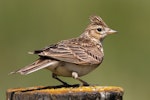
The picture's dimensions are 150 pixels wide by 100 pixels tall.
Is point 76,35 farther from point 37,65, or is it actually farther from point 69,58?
point 37,65

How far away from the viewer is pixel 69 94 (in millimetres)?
7090

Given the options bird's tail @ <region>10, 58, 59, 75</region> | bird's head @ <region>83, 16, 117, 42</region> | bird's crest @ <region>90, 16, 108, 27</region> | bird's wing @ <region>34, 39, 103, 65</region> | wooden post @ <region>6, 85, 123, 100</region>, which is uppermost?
bird's crest @ <region>90, 16, 108, 27</region>

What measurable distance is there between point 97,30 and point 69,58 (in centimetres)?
166

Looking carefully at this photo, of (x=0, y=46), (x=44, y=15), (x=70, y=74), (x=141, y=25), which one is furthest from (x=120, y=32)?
(x=70, y=74)

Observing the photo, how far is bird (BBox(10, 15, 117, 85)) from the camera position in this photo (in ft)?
28.1

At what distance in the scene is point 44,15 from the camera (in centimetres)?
1706

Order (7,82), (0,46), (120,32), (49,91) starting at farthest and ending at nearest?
(120,32), (0,46), (7,82), (49,91)

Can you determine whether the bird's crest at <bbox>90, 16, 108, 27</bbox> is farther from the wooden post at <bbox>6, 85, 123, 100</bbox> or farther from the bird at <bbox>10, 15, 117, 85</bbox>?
the wooden post at <bbox>6, 85, 123, 100</bbox>

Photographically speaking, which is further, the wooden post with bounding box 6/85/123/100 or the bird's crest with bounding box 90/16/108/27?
the bird's crest with bounding box 90/16/108/27

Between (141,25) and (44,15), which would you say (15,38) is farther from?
(141,25)

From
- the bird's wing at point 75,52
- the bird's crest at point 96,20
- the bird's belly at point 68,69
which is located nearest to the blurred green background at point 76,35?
the bird's crest at point 96,20

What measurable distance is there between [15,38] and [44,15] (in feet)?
6.40

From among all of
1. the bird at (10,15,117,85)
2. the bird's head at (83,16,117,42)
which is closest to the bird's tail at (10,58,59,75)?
the bird at (10,15,117,85)

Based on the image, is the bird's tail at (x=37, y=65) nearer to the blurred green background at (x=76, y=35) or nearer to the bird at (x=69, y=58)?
the bird at (x=69, y=58)
